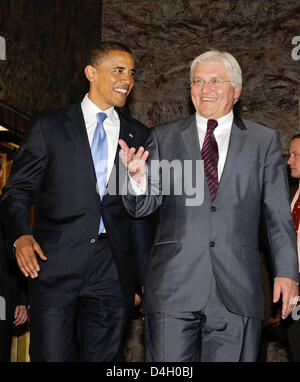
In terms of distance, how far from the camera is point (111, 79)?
3.80 metres

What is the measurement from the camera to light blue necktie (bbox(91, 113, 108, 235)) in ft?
11.6

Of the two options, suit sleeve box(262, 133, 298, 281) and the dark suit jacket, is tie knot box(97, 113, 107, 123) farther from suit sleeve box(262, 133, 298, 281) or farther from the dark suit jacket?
suit sleeve box(262, 133, 298, 281)

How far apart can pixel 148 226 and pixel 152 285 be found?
63 cm

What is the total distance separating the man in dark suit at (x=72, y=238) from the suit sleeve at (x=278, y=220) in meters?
0.80

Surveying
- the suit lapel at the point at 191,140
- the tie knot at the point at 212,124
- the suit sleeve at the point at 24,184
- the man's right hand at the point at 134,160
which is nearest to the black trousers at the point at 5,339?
the suit sleeve at the point at 24,184

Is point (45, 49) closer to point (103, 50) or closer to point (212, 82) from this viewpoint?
point (103, 50)

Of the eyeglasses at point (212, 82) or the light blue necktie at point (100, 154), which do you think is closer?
the eyeglasses at point (212, 82)

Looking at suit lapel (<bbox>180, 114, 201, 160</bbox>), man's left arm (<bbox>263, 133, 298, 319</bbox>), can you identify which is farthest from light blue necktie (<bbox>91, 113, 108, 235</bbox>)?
man's left arm (<bbox>263, 133, 298, 319</bbox>)

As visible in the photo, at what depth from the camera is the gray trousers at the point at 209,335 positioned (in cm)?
302

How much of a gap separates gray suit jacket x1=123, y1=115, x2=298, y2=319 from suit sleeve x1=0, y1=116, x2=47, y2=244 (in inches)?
22.2

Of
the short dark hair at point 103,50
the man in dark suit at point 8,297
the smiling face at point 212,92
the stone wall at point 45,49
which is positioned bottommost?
the man in dark suit at point 8,297

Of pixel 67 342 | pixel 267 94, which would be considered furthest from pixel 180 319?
pixel 267 94

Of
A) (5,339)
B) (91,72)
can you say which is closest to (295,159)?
(91,72)

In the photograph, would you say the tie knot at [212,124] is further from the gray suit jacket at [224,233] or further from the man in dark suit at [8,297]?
the man in dark suit at [8,297]
